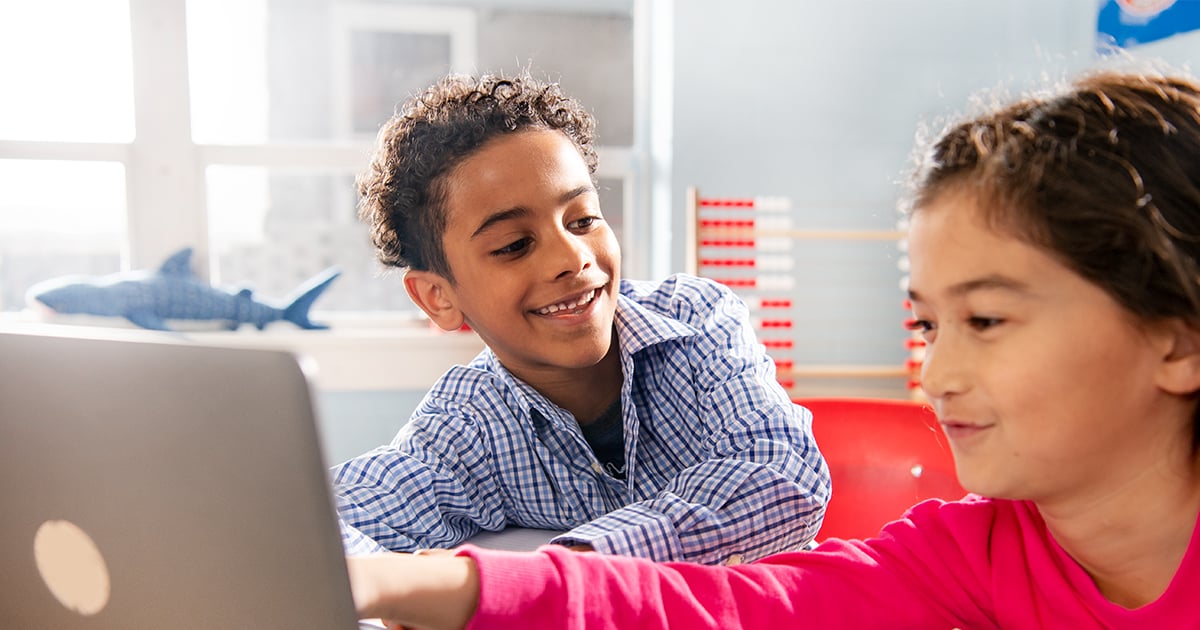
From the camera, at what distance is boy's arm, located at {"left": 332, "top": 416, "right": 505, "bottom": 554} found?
2.97ft

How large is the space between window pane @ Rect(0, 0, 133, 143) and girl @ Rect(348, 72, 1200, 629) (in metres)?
2.58

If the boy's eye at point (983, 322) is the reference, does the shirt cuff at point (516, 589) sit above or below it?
below

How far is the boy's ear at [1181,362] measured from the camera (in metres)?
0.62

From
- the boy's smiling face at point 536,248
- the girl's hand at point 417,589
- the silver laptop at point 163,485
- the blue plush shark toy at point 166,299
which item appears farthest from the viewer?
the blue plush shark toy at point 166,299

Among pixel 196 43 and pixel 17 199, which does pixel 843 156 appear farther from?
pixel 17 199

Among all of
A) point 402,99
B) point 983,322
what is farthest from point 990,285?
point 402,99

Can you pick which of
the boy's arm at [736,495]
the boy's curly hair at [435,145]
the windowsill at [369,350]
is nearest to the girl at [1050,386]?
the boy's arm at [736,495]

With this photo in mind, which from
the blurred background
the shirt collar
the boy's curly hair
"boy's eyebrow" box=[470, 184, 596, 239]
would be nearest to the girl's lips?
the shirt collar

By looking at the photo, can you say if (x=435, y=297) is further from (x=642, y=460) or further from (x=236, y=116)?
(x=236, y=116)

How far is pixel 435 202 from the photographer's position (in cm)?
113

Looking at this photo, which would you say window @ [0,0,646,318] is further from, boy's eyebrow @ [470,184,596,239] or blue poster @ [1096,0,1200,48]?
boy's eyebrow @ [470,184,596,239]

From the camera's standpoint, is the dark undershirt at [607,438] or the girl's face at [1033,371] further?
Answer: the dark undershirt at [607,438]

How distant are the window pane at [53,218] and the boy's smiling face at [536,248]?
2026 mm

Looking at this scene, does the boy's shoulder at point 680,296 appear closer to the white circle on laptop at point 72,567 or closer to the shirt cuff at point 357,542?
the shirt cuff at point 357,542
